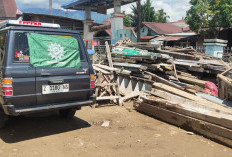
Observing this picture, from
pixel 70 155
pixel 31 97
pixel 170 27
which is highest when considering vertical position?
pixel 170 27

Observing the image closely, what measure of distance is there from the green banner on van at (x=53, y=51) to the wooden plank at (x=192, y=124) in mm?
2546

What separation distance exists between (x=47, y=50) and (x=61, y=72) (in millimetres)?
552

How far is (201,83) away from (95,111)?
370 cm

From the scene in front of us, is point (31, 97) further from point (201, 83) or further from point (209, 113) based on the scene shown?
point (201, 83)

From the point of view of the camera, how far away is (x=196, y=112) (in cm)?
484

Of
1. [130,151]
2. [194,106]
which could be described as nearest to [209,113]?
[194,106]

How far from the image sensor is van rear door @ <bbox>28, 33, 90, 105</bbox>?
4275 mm

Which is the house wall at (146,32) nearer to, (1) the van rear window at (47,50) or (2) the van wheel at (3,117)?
(1) the van rear window at (47,50)

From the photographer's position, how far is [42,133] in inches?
193

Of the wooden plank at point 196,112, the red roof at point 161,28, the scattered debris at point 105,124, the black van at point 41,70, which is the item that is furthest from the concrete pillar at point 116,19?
the red roof at point 161,28

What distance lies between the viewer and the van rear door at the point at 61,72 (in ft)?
14.0

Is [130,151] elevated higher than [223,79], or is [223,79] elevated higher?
[223,79]

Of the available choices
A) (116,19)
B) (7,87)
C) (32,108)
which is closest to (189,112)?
(32,108)

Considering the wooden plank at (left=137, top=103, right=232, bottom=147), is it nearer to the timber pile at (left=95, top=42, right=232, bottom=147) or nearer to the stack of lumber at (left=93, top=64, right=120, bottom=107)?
the timber pile at (left=95, top=42, right=232, bottom=147)
